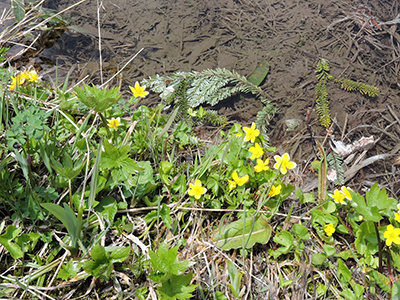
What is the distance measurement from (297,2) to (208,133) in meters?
2.47

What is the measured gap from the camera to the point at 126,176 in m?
1.83

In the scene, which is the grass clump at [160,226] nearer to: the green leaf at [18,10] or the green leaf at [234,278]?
the green leaf at [234,278]

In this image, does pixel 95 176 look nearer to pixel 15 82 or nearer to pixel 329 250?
pixel 15 82

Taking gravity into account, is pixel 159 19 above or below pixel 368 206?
above

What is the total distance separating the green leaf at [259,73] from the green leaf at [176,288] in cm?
230

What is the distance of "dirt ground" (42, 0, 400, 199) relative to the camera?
3.15 m

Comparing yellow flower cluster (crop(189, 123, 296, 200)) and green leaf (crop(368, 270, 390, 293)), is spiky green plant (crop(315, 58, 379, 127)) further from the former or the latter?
green leaf (crop(368, 270, 390, 293))

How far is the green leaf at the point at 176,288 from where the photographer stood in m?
1.68

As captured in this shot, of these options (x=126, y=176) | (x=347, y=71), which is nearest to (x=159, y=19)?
(x=347, y=71)

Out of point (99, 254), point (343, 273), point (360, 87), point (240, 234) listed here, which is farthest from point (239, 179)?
point (360, 87)

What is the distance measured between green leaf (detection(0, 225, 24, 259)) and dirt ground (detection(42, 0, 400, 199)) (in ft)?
6.26

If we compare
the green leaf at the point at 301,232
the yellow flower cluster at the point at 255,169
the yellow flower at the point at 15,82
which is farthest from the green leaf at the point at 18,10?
the green leaf at the point at 301,232

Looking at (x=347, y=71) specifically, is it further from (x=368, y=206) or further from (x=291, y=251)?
(x=291, y=251)

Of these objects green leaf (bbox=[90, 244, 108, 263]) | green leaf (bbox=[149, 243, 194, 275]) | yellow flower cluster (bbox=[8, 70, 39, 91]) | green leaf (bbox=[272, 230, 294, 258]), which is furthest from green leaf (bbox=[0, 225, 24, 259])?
green leaf (bbox=[272, 230, 294, 258])
